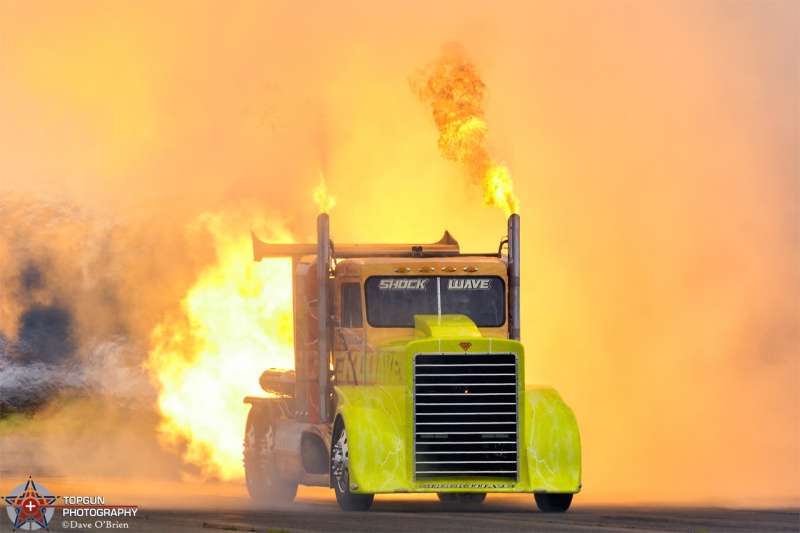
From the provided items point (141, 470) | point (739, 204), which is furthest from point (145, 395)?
point (739, 204)

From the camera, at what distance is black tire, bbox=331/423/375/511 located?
29469mm

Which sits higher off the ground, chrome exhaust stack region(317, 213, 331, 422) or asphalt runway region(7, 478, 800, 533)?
chrome exhaust stack region(317, 213, 331, 422)

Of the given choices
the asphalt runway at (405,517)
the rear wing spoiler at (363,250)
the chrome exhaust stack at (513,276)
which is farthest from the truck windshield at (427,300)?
the asphalt runway at (405,517)

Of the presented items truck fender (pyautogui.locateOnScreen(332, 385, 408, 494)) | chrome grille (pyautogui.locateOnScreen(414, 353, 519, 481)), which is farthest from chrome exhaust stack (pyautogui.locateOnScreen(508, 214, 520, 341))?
truck fender (pyautogui.locateOnScreen(332, 385, 408, 494))

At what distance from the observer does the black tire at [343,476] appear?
96.7 feet

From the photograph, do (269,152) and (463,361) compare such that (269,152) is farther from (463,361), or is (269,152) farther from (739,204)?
(463,361)

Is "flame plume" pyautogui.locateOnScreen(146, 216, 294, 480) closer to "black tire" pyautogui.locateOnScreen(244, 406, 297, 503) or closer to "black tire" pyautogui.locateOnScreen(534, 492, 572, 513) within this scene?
"black tire" pyautogui.locateOnScreen(244, 406, 297, 503)

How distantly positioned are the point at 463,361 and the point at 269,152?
73.1ft

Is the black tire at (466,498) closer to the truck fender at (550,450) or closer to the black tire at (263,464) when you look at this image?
the truck fender at (550,450)

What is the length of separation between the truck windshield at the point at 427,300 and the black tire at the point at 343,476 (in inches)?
103

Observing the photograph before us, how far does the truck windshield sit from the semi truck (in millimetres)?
20

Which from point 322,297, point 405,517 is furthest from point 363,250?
point 405,517

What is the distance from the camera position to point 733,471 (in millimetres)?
46125

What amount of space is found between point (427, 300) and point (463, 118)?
6.88m
